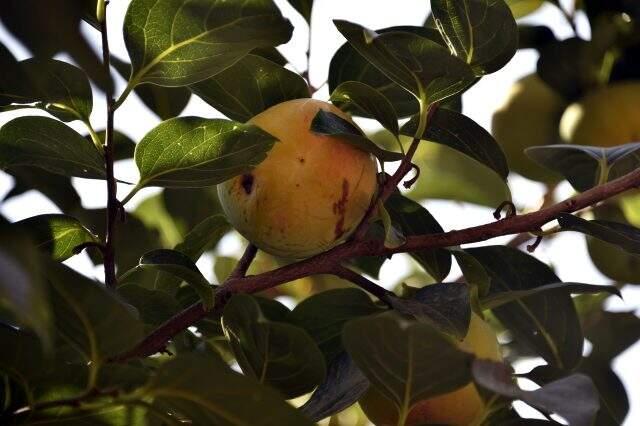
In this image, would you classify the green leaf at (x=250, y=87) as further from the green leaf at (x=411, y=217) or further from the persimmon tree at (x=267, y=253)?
the green leaf at (x=411, y=217)

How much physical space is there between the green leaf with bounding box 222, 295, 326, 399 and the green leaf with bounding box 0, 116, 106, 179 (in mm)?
224

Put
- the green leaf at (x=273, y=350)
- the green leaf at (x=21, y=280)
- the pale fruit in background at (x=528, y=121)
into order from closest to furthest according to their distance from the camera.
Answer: the green leaf at (x=21, y=280) → the green leaf at (x=273, y=350) → the pale fruit in background at (x=528, y=121)

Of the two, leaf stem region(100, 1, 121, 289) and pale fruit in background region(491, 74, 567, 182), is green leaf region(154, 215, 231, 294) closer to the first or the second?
leaf stem region(100, 1, 121, 289)

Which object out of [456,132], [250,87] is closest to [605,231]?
[456,132]

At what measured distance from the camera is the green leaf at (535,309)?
1.20 meters

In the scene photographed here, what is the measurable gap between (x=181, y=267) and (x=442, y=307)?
0.26 meters

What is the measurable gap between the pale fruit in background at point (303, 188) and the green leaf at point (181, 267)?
93mm

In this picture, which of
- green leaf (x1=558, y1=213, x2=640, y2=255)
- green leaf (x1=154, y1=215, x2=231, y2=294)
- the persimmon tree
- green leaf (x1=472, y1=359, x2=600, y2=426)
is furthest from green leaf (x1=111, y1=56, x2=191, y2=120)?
green leaf (x1=472, y1=359, x2=600, y2=426)

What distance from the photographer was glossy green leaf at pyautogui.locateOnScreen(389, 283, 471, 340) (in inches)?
37.7

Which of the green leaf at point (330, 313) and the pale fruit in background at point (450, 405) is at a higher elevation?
the green leaf at point (330, 313)

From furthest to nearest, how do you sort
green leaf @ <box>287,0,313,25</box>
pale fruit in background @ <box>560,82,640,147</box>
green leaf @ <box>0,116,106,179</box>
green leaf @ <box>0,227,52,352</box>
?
pale fruit in background @ <box>560,82,640,147</box> < green leaf @ <box>287,0,313,25</box> < green leaf @ <box>0,116,106,179</box> < green leaf @ <box>0,227,52,352</box>

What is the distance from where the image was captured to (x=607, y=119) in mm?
1484

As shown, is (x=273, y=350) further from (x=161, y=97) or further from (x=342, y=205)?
(x=161, y=97)

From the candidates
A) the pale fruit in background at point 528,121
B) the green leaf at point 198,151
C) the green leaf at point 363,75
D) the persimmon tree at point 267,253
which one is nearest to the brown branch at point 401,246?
the persimmon tree at point 267,253
